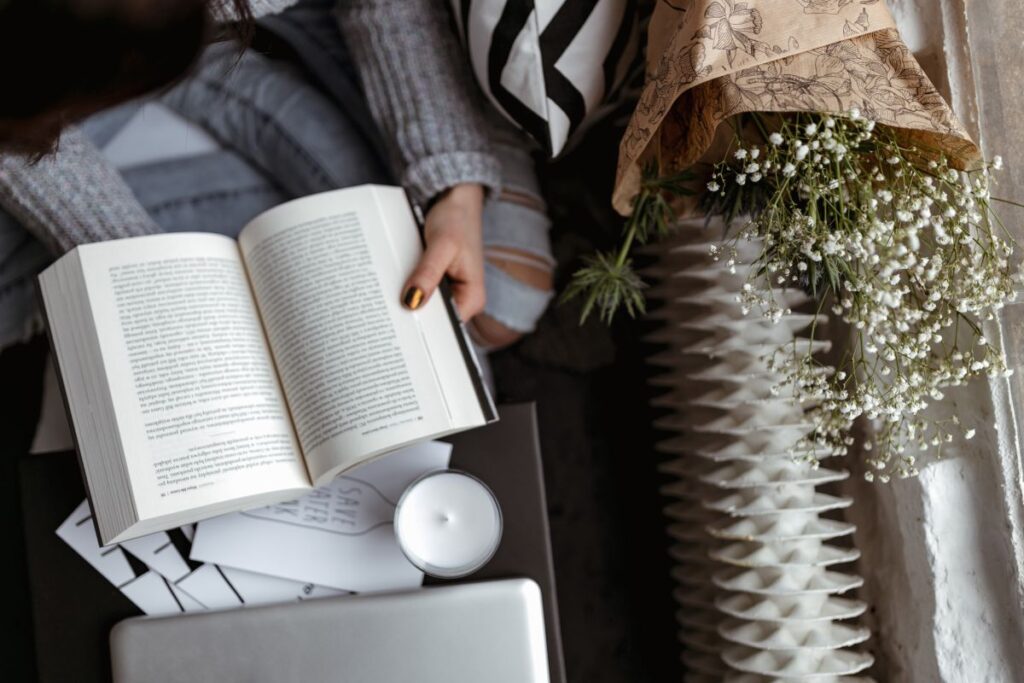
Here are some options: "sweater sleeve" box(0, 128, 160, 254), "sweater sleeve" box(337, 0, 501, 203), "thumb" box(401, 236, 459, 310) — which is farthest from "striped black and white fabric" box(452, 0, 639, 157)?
"sweater sleeve" box(0, 128, 160, 254)

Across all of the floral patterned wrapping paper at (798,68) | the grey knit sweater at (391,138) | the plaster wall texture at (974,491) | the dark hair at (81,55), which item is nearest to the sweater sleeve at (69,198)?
the grey knit sweater at (391,138)

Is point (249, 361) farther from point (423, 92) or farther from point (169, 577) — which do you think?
point (423, 92)

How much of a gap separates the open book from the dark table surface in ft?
0.36

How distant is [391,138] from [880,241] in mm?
579

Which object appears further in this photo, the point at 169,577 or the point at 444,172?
the point at 444,172

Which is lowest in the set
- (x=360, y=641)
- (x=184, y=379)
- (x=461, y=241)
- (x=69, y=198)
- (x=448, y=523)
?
(x=360, y=641)

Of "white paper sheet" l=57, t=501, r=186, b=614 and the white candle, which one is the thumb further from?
"white paper sheet" l=57, t=501, r=186, b=614

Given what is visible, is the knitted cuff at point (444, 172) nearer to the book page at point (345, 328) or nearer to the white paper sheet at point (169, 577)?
the book page at point (345, 328)

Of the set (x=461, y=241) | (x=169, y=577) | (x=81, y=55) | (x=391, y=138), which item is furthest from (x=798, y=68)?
(x=169, y=577)

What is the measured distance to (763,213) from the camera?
70 centimetres

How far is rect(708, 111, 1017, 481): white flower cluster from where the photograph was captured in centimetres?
65

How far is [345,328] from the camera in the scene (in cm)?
74

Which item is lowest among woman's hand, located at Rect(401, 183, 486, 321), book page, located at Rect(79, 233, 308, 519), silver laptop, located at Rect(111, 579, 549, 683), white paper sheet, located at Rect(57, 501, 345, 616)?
silver laptop, located at Rect(111, 579, 549, 683)

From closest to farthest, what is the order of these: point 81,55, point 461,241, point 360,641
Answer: point 81,55 < point 360,641 < point 461,241
